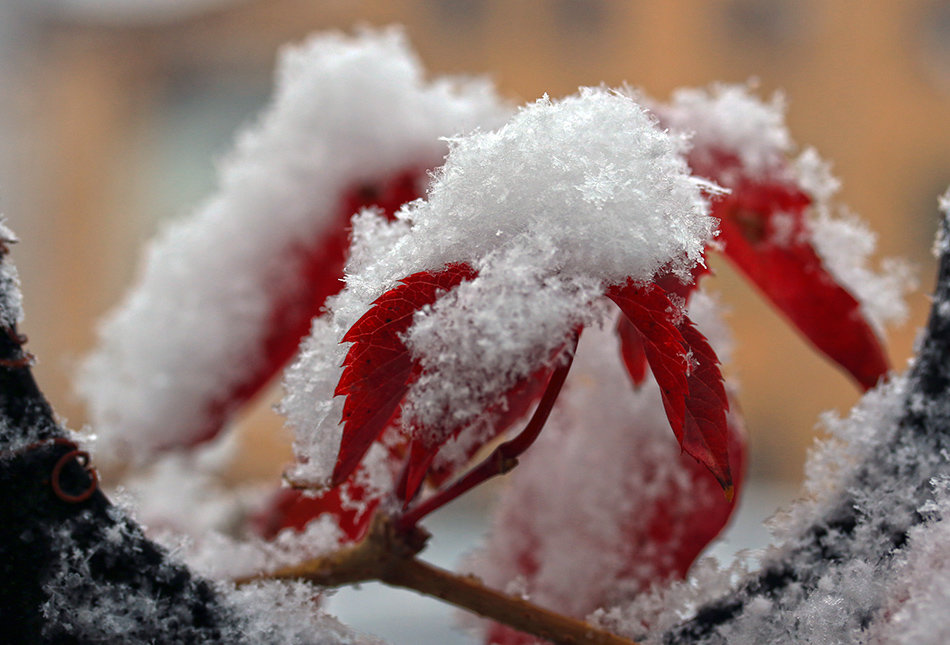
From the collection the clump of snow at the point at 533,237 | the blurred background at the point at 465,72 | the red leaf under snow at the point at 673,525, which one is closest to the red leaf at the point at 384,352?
the clump of snow at the point at 533,237

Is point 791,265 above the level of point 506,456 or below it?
above

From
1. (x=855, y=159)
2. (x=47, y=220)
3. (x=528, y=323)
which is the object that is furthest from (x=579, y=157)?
(x=47, y=220)

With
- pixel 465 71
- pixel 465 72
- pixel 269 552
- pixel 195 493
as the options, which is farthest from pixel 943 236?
pixel 465 71

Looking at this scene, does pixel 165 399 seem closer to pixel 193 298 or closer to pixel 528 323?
pixel 193 298

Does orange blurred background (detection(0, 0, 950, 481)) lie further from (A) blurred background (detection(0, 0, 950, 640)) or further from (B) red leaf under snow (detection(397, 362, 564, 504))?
(B) red leaf under snow (detection(397, 362, 564, 504))

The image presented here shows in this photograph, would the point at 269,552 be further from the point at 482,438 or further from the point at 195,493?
the point at 195,493

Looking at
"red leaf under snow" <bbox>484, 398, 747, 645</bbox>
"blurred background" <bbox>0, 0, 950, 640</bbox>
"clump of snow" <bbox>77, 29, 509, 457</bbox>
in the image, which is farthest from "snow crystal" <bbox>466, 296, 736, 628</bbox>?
"blurred background" <bbox>0, 0, 950, 640</bbox>
